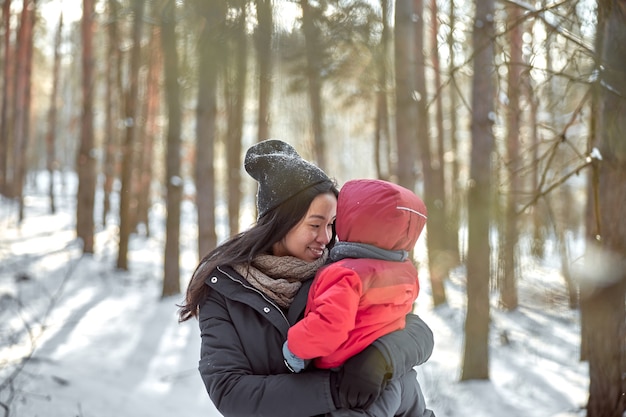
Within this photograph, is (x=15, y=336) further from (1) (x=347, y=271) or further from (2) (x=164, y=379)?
(1) (x=347, y=271)

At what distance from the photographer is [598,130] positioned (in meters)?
4.78

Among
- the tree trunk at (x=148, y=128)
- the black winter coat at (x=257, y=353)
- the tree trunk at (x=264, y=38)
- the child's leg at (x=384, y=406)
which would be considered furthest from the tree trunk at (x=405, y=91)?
the tree trunk at (x=148, y=128)

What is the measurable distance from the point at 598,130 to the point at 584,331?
172 cm

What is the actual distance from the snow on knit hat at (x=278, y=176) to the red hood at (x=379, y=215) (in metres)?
0.15

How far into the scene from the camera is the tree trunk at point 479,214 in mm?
6344

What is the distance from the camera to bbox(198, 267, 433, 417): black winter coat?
1739 mm

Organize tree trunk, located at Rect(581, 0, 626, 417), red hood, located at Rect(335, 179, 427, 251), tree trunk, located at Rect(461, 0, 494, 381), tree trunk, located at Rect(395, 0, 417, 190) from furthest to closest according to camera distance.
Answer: tree trunk, located at Rect(461, 0, 494, 381) → tree trunk, located at Rect(395, 0, 417, 190) → tree trunk, located at Rect(581, 0, 626, 417) → red hood, located at Rect(335, 179, 427, 251)

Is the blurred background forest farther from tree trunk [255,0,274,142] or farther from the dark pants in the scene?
the dark pants

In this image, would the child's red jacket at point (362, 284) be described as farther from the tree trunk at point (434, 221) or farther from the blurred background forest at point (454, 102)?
the tree trunk at point (434, 221)

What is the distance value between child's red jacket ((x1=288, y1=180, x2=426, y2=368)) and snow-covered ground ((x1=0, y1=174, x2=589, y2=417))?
3.17 m

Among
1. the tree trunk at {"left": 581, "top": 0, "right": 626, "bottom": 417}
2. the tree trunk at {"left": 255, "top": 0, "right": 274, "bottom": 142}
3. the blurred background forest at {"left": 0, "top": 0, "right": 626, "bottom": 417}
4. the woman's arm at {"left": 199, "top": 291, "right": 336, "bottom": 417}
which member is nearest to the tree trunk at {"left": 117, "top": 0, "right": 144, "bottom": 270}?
the blurred background forest at {"left": 0, "top": 0, "right": 626, "bottom": 417}

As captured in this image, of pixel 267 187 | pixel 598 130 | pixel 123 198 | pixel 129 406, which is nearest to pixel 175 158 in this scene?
pixel 123 198

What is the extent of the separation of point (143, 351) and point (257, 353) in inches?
247

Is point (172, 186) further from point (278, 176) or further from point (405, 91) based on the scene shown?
point (278, 176)
